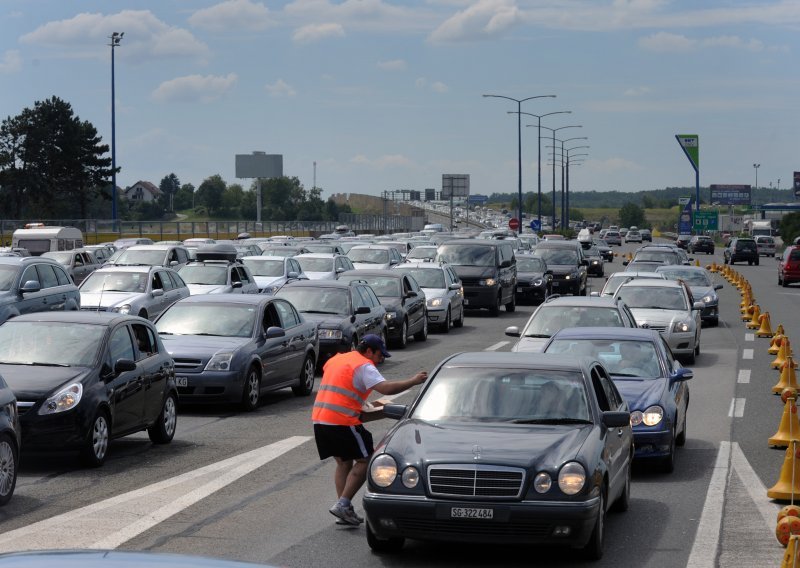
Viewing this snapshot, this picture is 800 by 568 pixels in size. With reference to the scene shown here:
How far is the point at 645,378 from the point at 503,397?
4.42m

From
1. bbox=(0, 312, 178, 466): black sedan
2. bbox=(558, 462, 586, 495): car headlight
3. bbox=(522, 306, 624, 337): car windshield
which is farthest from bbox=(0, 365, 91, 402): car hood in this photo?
bbox=(522, 306, 624, 337): car windshield

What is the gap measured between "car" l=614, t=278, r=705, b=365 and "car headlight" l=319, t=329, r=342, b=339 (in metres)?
5.67

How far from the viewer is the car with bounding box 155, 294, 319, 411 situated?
1767 centimetres

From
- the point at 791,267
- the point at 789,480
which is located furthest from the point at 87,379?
the point at 791,267

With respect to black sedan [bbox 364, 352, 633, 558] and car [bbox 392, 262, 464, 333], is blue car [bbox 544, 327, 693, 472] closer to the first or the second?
black sedan [bbox 364, 352, 633, 558]

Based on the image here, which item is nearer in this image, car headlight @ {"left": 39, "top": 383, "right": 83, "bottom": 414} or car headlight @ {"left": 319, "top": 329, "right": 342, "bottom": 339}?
car headlight @ {"left": 39, "top": 383, "right": 83, "bottom": 414}

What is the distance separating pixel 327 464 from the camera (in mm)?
13703

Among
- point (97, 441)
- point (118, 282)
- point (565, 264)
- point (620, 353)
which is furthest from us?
point (565, 264)

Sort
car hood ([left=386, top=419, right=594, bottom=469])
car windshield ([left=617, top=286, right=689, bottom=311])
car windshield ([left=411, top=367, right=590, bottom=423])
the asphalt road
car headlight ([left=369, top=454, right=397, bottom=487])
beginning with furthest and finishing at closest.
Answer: car windshield ([left=617, top=286, right=689, bottom=311]), car windshield ([left=411, top=367, right=590, bottom=423]), the asphalt road, car headlight ([left=369, top=454, right=397, bottom=487]), car hood ([left=386, top=419, right=594, bottom=469])

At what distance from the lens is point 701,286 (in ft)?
115

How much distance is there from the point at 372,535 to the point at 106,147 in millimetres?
96451

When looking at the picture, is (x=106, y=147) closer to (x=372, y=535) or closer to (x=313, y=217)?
(x=313, y=217)

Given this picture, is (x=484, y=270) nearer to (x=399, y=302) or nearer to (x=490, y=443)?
(x=399, y=302)

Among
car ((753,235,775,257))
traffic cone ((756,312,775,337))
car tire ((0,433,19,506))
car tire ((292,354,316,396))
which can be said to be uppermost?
car tire ((0,433,19,506))
